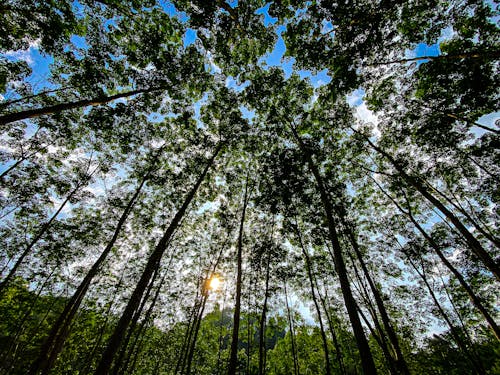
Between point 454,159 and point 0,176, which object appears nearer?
point 0,176

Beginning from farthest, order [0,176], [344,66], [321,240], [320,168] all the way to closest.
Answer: [321,240]
[320,168]
[0,176]
[344,66]

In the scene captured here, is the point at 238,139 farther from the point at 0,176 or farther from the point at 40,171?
the point at 0,176

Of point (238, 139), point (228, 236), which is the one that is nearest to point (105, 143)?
point (238, 139)

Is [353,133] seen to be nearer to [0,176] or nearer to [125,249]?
[125,249]

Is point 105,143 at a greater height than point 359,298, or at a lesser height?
greater

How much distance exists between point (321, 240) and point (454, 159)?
1171cm

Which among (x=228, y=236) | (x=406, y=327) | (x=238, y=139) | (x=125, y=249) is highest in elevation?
(x=238, y=139)

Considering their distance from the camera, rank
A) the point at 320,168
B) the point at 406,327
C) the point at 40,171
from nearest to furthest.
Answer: the point at 40,171 → the point at 320,168 → the point at 406,327

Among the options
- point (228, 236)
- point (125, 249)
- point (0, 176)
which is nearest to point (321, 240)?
point (228, 236)

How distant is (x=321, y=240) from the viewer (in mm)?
16984

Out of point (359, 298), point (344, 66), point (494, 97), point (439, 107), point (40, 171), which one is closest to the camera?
point (344, 66)

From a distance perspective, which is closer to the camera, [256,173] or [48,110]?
[48,110]

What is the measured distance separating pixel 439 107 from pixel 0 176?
29.1m

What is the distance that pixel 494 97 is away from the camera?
10172 millimetres
